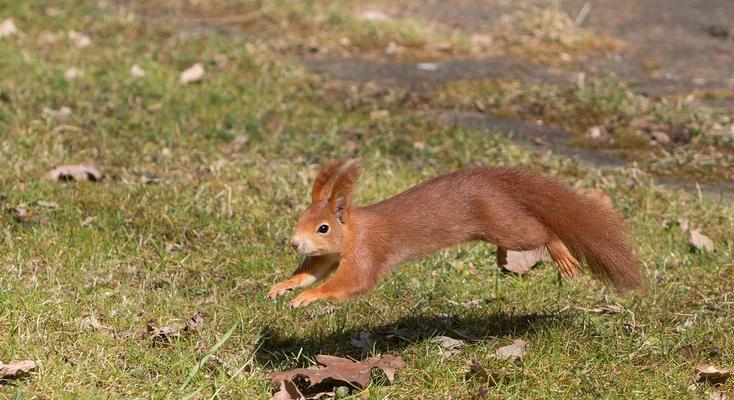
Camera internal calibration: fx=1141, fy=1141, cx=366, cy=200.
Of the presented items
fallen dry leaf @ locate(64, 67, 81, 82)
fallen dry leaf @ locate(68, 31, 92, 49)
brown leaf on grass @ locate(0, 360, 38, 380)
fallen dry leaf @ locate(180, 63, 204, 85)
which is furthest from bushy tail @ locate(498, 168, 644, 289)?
fallen dry leaf @ locate(68, 31, 92, 49)

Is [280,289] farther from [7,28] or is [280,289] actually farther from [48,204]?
[7,28]

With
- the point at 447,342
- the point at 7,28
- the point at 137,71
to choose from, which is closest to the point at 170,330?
the point at 447,342

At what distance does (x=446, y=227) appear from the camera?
11.7ft

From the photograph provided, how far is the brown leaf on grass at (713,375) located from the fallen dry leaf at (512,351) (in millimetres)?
547

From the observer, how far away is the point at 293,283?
348cm

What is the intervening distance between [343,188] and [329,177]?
5 centimetres

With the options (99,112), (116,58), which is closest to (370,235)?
(99,112)

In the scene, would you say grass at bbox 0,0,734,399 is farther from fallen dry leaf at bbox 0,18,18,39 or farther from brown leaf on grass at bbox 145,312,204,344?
fallen dry leaf at bbox 0,18,18,39

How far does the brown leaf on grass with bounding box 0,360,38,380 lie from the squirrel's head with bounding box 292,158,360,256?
2.82 ft

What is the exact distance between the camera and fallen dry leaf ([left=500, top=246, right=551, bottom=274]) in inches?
175

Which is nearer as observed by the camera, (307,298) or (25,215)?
(307,298)

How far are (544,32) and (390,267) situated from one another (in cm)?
500

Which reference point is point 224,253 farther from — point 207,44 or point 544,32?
point 544,32

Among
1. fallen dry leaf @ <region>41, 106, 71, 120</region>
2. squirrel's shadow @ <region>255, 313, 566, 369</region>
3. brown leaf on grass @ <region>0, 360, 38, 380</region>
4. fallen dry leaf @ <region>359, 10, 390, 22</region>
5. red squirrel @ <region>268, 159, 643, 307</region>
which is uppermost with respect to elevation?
red squirrel @ <region>268, 159, 643, 307</region>
